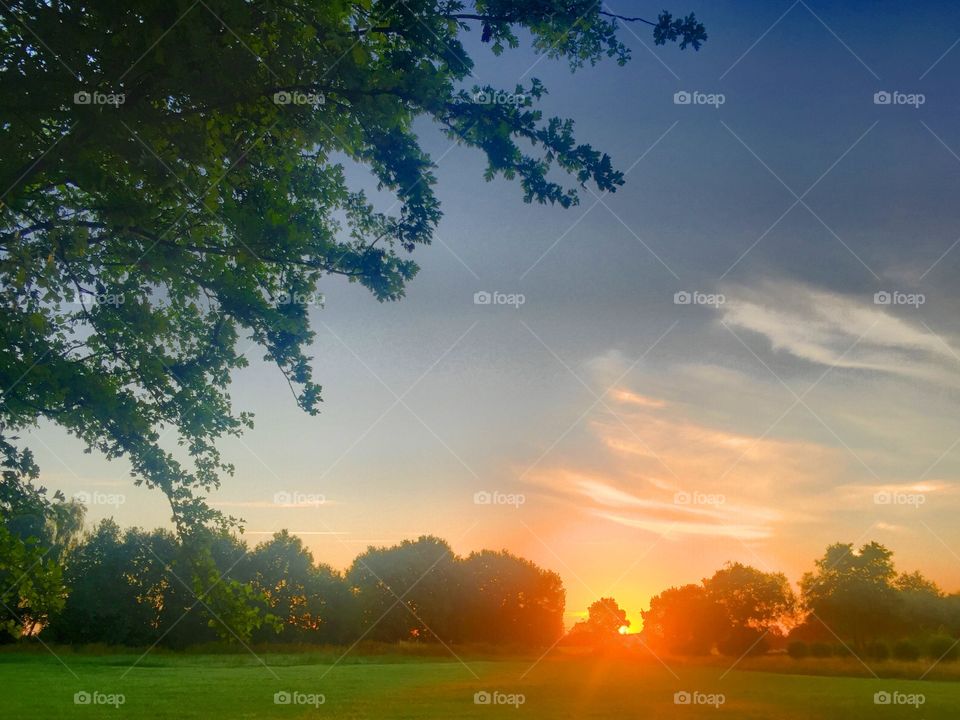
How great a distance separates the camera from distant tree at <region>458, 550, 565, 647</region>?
4070 inches

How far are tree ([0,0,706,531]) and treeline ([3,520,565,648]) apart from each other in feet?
219

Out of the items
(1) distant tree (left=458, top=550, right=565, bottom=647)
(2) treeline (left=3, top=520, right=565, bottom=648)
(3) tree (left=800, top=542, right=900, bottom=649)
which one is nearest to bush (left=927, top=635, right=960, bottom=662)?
(3) tree (left=800, top=542, right=900, bottom=649)

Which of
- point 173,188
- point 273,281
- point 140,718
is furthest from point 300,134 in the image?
point 140,718

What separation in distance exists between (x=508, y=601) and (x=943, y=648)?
61253 millimetres

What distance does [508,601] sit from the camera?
358ft

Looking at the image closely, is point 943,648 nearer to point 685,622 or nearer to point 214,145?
point 685,622

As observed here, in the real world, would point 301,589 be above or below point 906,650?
above

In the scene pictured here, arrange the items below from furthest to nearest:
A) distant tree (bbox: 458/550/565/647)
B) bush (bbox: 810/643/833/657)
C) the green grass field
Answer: distant tree (bbox: 458/550/565/647), bush (bbox: 810/643/833/657), the green grass field

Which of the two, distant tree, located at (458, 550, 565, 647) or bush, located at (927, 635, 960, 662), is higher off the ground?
distant tree, located at (458, 550, 565, 647)

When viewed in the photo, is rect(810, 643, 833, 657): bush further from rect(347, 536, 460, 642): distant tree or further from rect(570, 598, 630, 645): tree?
rect(347, 536, 460, 642): distant tree

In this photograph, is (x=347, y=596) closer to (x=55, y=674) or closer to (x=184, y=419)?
(x=55, y=674)

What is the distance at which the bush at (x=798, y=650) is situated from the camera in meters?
66.5

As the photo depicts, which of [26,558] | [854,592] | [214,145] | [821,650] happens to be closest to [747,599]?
[854,592]

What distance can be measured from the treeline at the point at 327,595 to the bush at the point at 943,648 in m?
54.2
